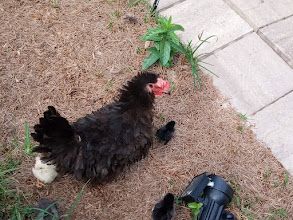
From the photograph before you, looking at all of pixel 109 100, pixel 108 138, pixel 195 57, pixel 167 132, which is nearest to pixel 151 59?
pixel 195 57

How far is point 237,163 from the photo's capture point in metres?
3.45

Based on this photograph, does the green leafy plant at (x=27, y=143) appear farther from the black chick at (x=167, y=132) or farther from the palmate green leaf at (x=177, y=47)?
the palmate green leaf at (x=177, y=47)

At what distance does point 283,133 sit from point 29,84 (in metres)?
2.40

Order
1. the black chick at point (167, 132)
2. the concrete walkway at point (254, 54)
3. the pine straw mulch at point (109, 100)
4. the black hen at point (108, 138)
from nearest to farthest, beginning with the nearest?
the black hen at point (108, 138)
the pine straw mulch at point (109, 100)
the black chick at point (167, 132)
the concrete walkway at point (254, 54)

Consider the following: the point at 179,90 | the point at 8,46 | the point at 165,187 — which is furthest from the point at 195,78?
the point at 8,46

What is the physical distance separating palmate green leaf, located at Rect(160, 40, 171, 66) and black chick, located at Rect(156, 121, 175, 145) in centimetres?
71

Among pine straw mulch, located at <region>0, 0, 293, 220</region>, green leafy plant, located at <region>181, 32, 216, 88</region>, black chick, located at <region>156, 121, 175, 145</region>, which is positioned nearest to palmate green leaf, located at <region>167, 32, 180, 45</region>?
green leafy plant, located at <region>181, 32, 216, 88</region>

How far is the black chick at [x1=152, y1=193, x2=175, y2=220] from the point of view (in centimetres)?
294

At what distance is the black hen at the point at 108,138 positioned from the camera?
281 centimetres

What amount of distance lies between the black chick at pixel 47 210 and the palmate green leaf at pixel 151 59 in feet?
5.18

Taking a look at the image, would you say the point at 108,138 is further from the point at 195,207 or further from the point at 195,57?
the point at 195,57

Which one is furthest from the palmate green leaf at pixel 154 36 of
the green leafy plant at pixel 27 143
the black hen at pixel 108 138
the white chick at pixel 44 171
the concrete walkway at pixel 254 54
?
the white chick at pixel 44 171

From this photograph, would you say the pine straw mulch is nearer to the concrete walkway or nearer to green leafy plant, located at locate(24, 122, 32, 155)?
green leafy plant, located at locate(24, 122, 32, 155)

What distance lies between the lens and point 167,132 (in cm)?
339
